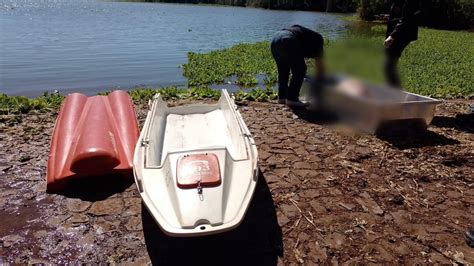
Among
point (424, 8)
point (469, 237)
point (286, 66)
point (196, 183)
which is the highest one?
point (424, 8)

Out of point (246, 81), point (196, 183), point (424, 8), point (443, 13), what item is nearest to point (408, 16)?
point (196, 183)

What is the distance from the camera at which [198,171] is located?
3.93 meters

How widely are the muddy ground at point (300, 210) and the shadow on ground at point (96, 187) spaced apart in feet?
0.05

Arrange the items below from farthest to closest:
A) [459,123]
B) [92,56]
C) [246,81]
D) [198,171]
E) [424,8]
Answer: [92,56], [246,81], [459,123], [424,8], [198,171]

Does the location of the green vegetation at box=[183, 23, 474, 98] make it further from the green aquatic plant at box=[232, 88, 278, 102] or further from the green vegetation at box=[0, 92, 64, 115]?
the green vegetation at box=[0, 92, 64, 115]

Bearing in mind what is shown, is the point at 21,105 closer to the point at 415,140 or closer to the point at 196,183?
the point at 196,183

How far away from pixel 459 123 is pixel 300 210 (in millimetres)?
4561

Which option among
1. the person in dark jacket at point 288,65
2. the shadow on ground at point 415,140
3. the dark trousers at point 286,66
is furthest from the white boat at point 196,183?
the shadow on ground at point 415,140

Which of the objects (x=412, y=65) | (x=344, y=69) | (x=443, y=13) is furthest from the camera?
(x=443, y=13)

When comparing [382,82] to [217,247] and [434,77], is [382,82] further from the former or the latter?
[434,77]

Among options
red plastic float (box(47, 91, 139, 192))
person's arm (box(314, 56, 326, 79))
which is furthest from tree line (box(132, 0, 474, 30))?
red plastic float (box(47, 91, 139, 192))

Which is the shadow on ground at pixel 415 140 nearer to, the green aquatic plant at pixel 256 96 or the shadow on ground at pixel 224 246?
the shadow on ground at pixel 224 246

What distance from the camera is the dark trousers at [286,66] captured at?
631 cm

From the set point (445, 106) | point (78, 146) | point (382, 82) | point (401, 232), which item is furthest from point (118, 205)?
point (445, 106)
